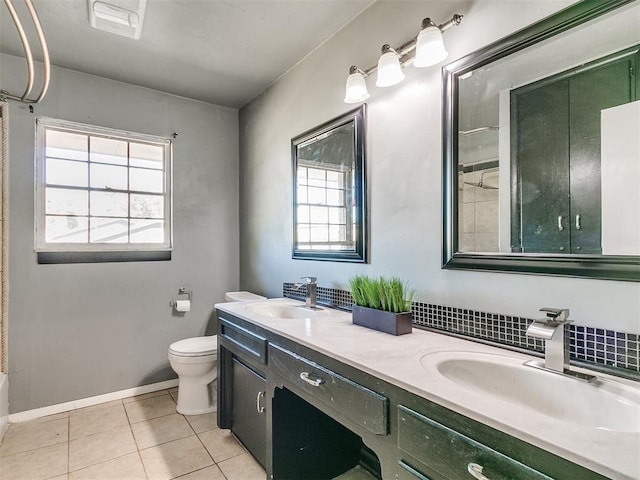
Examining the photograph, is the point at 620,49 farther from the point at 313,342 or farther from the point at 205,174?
the point at 205,174

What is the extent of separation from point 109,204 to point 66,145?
50 cm

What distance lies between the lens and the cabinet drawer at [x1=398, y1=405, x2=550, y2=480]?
69cm

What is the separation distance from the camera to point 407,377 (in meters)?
0.93

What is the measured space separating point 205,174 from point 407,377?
268 centimetres

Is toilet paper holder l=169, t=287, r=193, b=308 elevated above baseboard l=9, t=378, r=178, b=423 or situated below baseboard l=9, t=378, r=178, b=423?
above

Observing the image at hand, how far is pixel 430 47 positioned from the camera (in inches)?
53.5

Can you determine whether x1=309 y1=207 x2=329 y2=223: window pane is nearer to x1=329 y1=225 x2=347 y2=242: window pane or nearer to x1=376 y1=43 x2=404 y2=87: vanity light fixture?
x1=329 y1=225 x2=347 y2=242: window pane

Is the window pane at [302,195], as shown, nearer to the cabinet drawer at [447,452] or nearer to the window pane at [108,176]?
the window pane at [108,176]

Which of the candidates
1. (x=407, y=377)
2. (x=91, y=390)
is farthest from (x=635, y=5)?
(x=91, y=390)

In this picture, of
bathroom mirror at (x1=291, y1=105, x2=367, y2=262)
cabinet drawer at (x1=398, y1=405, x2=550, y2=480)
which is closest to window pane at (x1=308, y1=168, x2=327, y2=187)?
bathroom mirror at (x1=291, y1=105, x2=367, y2=262)

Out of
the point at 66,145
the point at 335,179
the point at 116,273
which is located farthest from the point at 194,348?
the point at 66,145

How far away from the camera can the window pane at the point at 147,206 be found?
279 centimetres

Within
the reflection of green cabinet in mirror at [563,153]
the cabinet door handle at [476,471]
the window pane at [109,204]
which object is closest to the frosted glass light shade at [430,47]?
the reflection of green cabinet in mirror at [563,153]

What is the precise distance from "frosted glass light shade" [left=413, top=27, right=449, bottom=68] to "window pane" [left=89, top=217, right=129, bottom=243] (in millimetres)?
2478
